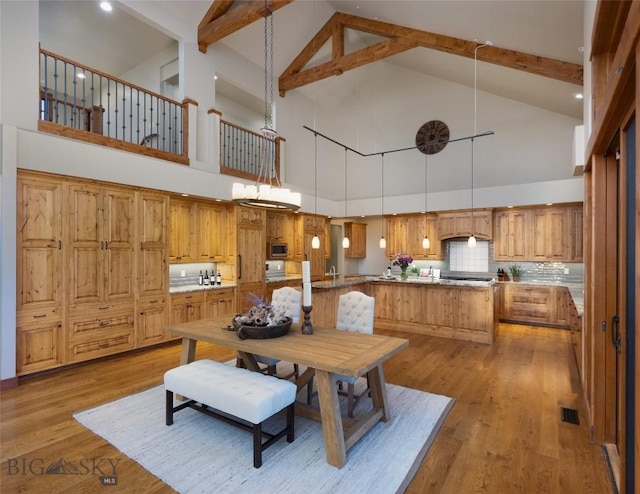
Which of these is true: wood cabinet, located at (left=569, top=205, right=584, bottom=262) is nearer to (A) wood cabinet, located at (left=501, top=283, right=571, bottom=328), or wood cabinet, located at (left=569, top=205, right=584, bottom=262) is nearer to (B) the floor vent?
(A) wood cabinet, located at (left=501, top=283, right=571, bottom=328)

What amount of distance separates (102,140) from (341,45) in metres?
5.01

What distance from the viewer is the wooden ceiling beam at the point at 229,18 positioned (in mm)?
4983

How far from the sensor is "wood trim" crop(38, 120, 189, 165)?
396 cm

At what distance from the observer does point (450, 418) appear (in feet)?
9.67

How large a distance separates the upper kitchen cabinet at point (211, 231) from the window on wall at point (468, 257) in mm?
5287

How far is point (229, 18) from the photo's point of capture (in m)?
5.34

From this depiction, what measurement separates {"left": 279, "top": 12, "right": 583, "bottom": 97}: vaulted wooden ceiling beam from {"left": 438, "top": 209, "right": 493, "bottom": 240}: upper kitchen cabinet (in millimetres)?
3169

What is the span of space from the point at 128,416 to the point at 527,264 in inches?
298

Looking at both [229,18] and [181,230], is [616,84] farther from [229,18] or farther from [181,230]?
[181,230]

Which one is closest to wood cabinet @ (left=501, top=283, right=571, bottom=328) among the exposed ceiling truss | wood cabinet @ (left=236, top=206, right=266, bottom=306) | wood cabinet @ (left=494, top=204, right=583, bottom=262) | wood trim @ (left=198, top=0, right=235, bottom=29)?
wood cabinet @ (left=494, top=204, right=583, bottom=262)

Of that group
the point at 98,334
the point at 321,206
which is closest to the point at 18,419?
the point at 98,334

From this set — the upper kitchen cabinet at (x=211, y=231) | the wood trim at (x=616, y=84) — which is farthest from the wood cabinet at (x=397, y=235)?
the wood trim at (x=616, y=84)

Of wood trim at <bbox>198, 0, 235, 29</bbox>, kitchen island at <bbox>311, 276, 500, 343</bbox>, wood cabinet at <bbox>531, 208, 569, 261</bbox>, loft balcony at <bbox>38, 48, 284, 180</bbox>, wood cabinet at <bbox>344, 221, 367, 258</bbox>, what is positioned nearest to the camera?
loft balcony at <bbox>38, 48, 284, 180</bbox>

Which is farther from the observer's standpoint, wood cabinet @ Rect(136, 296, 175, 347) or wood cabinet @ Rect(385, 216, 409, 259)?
wood cabinet @ Rect(385, 216, 409, 259)
